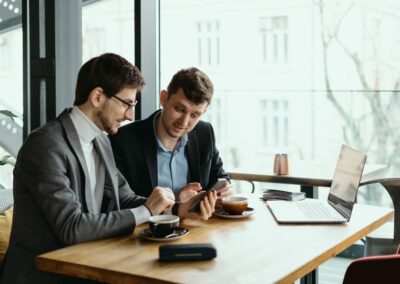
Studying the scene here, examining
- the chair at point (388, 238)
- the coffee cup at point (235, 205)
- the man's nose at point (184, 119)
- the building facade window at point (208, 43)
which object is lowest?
the chair at point (388, 238)

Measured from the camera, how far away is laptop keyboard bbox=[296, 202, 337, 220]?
191 cm

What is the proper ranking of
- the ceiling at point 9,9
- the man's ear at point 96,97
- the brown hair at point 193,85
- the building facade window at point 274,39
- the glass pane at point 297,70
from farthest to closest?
the building facade window at point 274,39 → the glass pane at point 297,70 → the ceiling at point 9,9 → the brown hair at point 193,85 → the man's ear at point 96,97

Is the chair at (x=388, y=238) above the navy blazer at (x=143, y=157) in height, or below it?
below

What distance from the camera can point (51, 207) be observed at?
5.08 ft

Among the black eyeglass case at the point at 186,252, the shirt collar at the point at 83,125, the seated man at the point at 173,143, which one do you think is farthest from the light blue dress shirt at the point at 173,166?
the black eyeglass case at the point at 186,252

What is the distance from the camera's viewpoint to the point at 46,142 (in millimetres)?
1646

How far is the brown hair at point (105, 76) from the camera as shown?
181 centimetres

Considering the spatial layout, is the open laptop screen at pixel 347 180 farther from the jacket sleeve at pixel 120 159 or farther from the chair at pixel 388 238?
the jacket sleeve at pixel 120 159

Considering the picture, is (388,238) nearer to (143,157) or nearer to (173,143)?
(173,143)

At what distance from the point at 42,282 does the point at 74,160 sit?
1.36ft

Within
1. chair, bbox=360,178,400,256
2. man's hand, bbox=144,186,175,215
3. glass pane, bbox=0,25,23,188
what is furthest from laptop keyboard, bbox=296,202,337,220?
glass pane, bbox=0,25,23,188

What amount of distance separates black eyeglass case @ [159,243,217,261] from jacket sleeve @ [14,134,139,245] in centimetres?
30

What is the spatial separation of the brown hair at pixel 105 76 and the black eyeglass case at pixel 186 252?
70cm

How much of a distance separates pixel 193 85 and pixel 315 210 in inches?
29.7
